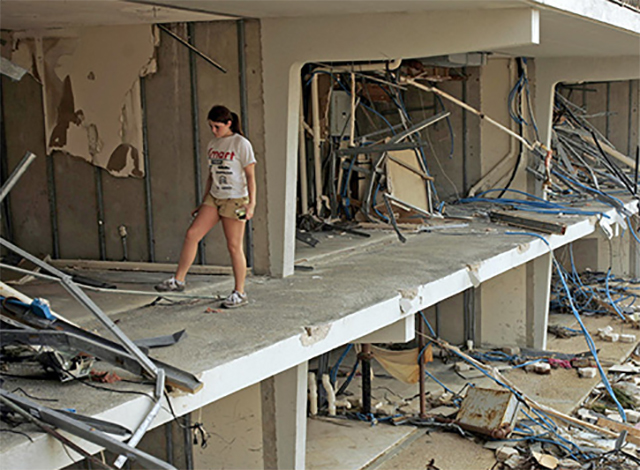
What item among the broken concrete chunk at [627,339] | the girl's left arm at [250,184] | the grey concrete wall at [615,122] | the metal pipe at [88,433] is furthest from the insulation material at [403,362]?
the grey concrete wall at [615,122]

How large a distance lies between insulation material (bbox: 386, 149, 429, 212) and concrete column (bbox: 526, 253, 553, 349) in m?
1.85

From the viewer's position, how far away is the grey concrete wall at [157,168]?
7070 millimetres

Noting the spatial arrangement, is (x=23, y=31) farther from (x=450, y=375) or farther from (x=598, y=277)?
(x=598, y=277)

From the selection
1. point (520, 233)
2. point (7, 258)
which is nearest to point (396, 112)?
point (520, 233)

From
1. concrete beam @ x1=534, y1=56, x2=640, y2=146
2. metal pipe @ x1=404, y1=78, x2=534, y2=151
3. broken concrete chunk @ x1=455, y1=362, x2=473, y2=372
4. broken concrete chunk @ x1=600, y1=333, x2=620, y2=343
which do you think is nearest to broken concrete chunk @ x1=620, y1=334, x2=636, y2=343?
broken concrete chunk @ x1=600, y1=333, x2=620, y2=343

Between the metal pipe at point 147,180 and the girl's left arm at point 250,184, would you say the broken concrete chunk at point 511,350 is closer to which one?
the metal pipe at point 147,180

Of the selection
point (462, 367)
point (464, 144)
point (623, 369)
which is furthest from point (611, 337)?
point (464, 144)

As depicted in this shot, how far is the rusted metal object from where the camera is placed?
8.59 meters

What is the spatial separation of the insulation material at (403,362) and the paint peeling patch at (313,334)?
3.62m

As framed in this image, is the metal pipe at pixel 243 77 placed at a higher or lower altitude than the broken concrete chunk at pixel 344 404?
higher

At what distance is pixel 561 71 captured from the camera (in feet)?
39.3

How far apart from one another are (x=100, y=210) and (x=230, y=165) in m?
2.26

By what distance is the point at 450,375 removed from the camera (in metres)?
10.9

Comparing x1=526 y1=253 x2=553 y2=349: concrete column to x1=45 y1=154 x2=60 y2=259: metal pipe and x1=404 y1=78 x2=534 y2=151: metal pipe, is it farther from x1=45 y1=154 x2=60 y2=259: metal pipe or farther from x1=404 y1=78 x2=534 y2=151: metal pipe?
x1=45 y1=154 x2=60 y2=259: metal pipe
